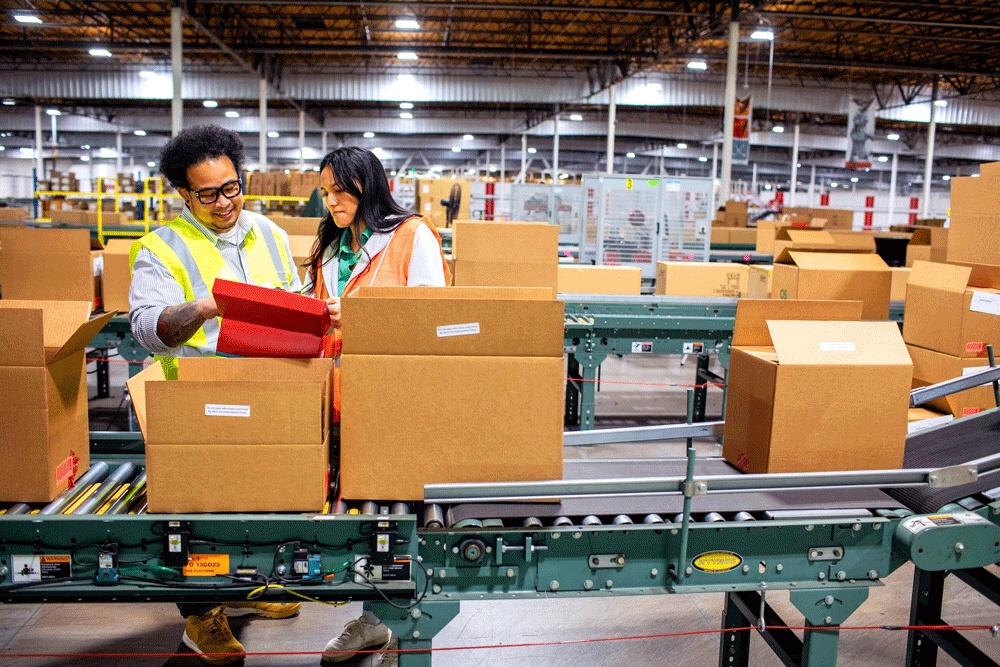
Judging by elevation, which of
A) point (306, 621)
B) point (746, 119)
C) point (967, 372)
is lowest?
point (306, 621)

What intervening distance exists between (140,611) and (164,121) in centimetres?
2486

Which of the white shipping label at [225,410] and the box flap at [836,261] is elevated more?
the box flap at [836,261]

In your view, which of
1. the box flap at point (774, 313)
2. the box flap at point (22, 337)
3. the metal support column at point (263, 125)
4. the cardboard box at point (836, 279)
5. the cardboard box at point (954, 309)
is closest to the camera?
the box flap at point (22, 337)

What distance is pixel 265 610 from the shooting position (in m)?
3.13

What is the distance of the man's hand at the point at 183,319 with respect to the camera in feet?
6.56

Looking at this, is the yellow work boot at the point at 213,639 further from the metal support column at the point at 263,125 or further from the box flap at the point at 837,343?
the metal support column at the point at 263,125

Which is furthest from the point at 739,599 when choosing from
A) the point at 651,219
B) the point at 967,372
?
the point at 651,219

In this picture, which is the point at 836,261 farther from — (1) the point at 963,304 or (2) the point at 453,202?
(2) the point at 453,202

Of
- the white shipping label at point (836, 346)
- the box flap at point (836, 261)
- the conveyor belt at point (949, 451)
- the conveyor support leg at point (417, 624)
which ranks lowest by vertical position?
the conveyor support leg at point (417, 624)

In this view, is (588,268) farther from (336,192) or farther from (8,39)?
(8,39)

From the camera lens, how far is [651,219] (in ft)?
30.8

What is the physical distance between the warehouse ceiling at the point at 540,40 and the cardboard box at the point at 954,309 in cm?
965

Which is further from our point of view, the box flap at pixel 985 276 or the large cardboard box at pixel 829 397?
the box flap at pixel 985 276

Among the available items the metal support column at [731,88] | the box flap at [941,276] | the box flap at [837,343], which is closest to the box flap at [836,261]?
the box flap at [941,276]
